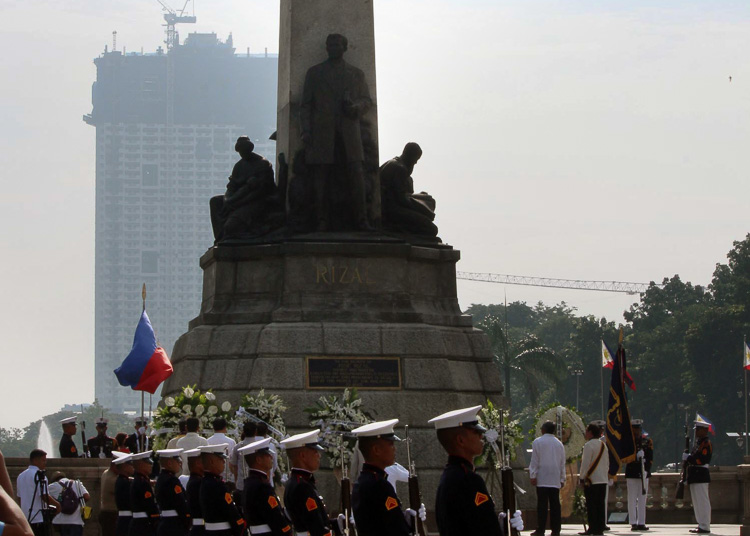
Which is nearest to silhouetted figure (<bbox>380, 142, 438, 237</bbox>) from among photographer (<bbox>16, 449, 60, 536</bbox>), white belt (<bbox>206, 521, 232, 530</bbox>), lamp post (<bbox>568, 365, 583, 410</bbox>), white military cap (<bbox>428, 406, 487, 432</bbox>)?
photographer (<bbox>16, 449, 60, 536</bbox>)

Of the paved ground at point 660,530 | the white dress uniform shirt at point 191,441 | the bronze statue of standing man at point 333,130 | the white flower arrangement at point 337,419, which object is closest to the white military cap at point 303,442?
the white dress uniform shirt at point 191,441

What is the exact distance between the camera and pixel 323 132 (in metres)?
23.8

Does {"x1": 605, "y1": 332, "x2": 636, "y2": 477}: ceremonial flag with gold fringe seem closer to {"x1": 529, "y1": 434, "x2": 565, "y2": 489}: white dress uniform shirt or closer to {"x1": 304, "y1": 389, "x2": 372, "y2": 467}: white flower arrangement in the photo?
{"x1": 529, "y1": 434, "x2": 565, "y2": 489}: white dress uniform shirt

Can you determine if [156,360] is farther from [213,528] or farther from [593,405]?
[593,405]

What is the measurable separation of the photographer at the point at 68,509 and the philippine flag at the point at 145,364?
3.86 metres

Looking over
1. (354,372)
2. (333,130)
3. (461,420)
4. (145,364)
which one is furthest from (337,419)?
(461,420)

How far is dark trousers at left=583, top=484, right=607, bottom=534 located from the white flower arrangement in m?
3.15

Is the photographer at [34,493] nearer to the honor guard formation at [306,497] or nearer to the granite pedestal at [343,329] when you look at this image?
the honor guard formation at [306,497]

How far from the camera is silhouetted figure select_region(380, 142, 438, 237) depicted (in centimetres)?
2433

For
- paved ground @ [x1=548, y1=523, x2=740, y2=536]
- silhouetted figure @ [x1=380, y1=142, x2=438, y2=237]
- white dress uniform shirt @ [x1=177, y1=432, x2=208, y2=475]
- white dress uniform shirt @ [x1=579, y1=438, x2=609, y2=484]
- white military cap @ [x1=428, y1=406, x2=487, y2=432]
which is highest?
silhouetted figure @ [x1=380, y1=142, x2=438, y2=237]

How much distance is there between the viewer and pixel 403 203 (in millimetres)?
24359

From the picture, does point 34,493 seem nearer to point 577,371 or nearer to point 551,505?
point 551,505

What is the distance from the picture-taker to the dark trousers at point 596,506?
70.2 feet

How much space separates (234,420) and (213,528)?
6658mm
